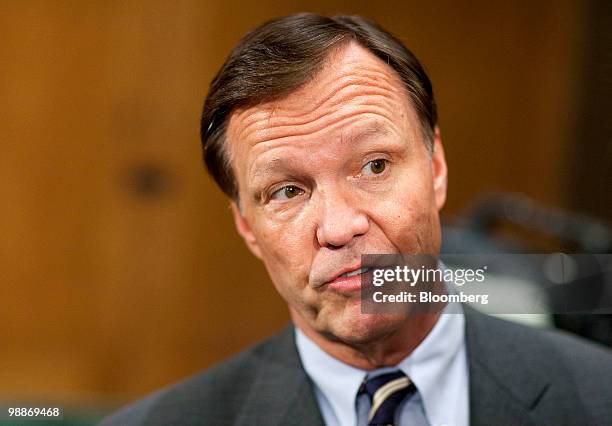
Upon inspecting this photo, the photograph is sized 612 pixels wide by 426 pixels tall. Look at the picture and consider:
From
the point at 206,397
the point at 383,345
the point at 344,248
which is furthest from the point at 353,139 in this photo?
the point at 206,397

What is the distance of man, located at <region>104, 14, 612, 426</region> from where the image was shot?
3.44 ft

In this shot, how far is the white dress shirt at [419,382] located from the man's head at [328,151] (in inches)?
2.8

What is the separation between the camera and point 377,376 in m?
1.15

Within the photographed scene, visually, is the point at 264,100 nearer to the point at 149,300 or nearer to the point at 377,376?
the point at 377,376

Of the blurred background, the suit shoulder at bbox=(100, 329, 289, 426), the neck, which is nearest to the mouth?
the neck

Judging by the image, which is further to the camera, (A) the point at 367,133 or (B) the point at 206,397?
(B) the point at 206,397

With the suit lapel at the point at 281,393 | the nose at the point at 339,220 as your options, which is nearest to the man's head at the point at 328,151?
the nose at the point at 339,220

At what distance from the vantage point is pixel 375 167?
1.06 meters

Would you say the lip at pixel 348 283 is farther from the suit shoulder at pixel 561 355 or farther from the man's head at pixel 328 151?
the suit shoulder at pixel 561 355

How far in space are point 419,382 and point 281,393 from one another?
18 centimetres

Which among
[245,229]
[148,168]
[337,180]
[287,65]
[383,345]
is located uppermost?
[287,65]

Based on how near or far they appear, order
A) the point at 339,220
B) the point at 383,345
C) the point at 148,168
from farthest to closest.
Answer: the point at 148,168
the point at 383,345
the point at 339,220

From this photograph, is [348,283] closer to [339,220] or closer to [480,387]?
[339,220]

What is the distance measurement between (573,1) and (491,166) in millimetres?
462
